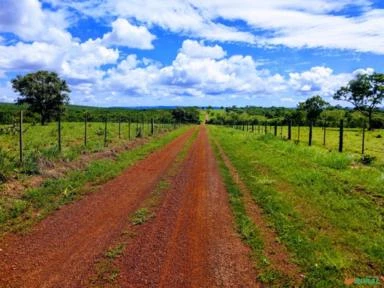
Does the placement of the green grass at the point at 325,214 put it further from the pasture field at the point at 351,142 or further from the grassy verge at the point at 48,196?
the pasture field at the point at 351,142

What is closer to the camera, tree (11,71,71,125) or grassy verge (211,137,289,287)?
grassy verge (211,137,289,287)

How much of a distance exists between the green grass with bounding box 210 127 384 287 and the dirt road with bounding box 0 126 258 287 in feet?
3.27

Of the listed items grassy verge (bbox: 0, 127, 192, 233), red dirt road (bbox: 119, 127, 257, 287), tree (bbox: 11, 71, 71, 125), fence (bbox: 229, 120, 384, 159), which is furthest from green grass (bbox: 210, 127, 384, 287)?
tree (bbox: 11, 71, 71, 125)

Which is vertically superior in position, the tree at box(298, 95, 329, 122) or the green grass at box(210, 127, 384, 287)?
the tree at box(298, 95, 329, 122)

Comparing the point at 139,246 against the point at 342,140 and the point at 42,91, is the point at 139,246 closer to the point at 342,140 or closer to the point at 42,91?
the point at 342,140

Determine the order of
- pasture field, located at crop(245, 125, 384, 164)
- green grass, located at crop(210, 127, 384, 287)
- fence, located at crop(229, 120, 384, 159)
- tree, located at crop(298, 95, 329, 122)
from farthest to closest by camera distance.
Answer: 1. tree, located at crop(298, 95, 329, 122)
2. pasture field, located at crop(245, 125, 384, 164)
3. fence, located at crop(229, 120, 384, 159)
4. green grass, located at crop(210, 127, 384, 287)

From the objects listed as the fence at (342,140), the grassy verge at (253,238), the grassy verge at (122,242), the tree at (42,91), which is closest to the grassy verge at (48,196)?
the grassy verge at (122,242)

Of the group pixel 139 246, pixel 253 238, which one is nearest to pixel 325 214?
pixel 253 238

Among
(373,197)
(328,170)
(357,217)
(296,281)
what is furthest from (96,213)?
(328,170)

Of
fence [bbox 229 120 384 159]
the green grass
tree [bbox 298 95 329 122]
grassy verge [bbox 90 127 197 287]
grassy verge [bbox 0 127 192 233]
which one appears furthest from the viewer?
tree [bbox 298 95 329 122]

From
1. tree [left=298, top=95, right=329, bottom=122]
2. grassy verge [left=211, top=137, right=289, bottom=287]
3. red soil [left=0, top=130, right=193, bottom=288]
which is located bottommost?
red soil [left=0, top=130, right=193, bottom=288]

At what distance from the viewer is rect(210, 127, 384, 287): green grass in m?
5.43

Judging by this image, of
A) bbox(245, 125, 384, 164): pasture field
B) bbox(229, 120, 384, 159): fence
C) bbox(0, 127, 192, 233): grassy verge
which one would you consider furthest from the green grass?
bbox(245, 125, 384, 164): pasture field

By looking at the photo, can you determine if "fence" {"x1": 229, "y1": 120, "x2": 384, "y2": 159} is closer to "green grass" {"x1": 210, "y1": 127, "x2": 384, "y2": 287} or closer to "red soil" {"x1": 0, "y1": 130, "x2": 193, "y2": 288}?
"green grass" {"x1": 210, "y1": 127, "x2": 384, "y2": 287}
